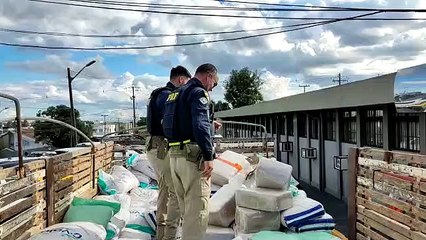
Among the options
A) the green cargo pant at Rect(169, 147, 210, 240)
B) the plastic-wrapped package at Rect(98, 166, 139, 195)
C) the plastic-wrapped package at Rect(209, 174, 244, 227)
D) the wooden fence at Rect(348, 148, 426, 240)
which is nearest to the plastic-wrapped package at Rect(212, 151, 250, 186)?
the plastic-wrapped package at Rect(209, 174, 244, 227)

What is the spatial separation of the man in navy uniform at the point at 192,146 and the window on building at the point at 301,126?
13.3 metres

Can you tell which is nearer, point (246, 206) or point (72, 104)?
point (246, 206)

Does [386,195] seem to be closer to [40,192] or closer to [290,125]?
[40,192]

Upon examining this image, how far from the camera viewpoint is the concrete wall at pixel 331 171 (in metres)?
13.4

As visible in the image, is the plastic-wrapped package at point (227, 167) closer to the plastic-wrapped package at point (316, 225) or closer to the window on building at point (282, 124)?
the plastic-wrapped package at point (316, 225)

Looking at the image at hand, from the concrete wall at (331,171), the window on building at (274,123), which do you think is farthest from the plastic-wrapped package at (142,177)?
the window on building at (274,123)

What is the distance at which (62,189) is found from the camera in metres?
4.26

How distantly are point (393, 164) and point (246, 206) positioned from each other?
4.50 ft

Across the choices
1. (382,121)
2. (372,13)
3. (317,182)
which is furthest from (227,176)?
(317,182)

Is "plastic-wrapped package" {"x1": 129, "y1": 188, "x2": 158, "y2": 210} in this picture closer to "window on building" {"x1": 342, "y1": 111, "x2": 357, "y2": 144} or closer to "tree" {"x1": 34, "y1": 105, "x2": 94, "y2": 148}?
"window on building" {"x1": 342, "y1": 111, "x2": 357, "y2": 144}

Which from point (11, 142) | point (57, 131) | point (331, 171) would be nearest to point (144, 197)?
point (11, 142)

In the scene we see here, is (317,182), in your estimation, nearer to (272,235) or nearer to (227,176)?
(227,176)

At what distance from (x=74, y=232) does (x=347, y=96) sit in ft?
24.2

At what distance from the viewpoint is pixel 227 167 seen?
19.4 feet
